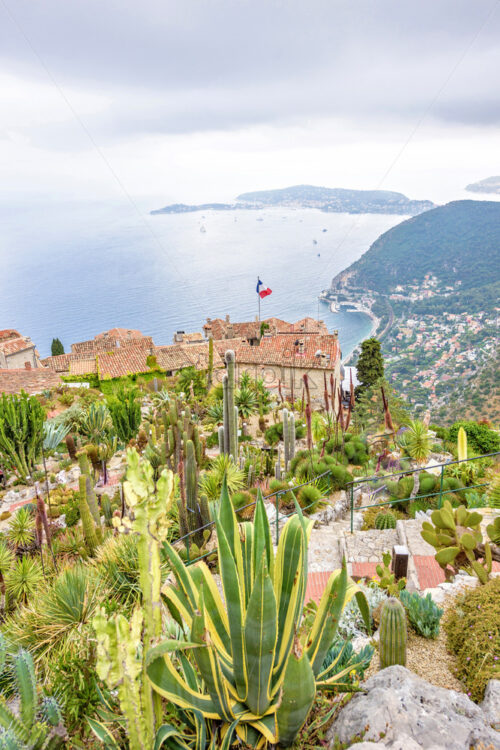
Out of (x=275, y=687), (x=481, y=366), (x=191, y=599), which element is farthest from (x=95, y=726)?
(x=481, y=366)

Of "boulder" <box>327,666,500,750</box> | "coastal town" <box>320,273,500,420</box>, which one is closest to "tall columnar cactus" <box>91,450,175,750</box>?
"boulder" <box>327,666,500,750</box>

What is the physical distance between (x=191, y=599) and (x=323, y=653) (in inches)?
27.7

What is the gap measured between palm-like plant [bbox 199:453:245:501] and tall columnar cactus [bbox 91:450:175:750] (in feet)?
18.9

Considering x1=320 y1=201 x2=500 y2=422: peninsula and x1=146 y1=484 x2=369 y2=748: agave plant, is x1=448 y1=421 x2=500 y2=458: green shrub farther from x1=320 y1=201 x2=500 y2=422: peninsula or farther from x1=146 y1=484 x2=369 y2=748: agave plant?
x1=320 y1=201 x2=500 y2=422: peninsula

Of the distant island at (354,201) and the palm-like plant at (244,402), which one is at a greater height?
the distant island at (354,201)

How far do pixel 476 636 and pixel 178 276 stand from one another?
110 meters

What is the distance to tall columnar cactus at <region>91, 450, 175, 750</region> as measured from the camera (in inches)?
68.6

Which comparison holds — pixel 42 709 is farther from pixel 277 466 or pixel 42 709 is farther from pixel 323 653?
pixel 277 466

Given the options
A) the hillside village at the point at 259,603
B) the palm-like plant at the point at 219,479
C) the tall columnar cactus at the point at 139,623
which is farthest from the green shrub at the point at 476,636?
the palm-like plant at the point at 219,479

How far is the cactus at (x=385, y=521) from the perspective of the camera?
6.31 metres

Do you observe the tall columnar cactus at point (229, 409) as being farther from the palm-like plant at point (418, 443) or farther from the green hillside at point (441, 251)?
the green hillside at point (441, 251)

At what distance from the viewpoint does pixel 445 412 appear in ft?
93.9

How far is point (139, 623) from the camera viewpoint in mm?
1826

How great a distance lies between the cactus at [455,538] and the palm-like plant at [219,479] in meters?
4.10
